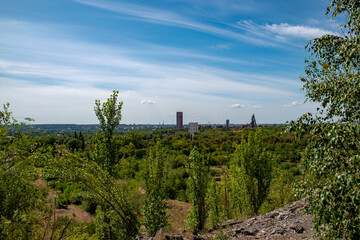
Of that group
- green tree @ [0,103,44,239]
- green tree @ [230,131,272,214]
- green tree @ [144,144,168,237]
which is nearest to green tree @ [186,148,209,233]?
green tree @ [144,144,168,237]

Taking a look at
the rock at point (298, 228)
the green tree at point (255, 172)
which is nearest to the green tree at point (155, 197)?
the rock at point (298, 228)

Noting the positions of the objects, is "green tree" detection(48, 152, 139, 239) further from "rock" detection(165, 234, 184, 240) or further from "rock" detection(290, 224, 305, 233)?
"rock" detection(290, 224, 305, 233)

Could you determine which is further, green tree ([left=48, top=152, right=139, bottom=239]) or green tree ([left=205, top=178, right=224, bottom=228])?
green tree ([left=205, top=178, right=224, bottom=228])

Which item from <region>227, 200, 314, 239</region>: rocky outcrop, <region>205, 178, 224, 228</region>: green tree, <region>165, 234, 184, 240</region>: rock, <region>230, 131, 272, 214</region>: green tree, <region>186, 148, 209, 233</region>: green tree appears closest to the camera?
<region>227, 200, 314, 239</region>: rocky outcrop

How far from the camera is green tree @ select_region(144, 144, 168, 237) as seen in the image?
27.8ft

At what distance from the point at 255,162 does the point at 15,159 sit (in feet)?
36.2

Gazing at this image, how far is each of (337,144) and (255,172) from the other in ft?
31.6

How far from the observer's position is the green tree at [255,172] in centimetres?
1280

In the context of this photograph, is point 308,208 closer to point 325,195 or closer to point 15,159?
point 325,195

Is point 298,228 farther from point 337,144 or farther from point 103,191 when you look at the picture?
point 103,191

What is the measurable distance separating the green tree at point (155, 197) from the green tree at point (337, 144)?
5.62 metres

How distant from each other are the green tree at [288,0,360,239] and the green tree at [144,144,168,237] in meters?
5.62

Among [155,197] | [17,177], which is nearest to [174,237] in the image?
[155,197]

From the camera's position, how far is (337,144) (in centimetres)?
379
